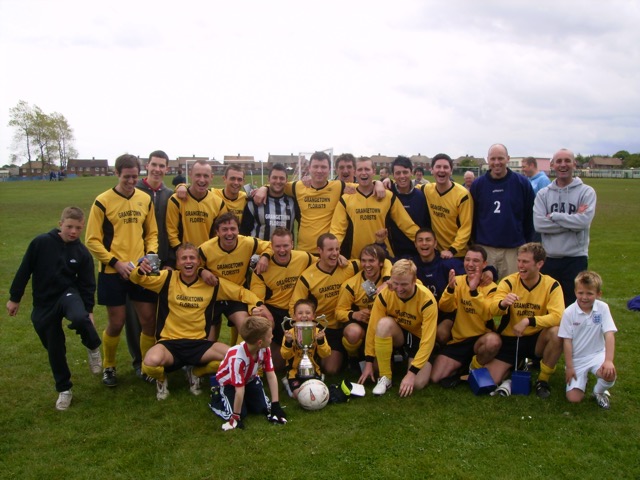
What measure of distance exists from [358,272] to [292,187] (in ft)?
4.38

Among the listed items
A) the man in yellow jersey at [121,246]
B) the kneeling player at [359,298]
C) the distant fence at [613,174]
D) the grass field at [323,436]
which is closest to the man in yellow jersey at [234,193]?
the man in yellow jersey at [121,246]

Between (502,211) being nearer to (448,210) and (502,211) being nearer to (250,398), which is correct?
(448,210)

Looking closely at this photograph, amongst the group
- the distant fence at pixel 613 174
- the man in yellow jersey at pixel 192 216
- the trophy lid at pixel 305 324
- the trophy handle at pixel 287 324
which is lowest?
the trophy handle at pixel 287 324

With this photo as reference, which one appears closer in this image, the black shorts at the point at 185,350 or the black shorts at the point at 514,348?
the black shorts at the point at 185,350

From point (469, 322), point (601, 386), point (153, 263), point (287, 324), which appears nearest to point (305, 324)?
point (287, 324)

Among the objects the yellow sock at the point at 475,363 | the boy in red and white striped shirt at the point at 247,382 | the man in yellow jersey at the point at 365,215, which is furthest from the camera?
the man in yellow jersey at the point at 365,215

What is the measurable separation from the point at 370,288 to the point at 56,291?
2.92m

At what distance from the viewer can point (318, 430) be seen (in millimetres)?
4082

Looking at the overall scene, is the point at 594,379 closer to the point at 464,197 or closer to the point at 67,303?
the point at 464,197

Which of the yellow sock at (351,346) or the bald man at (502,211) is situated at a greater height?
the bald man at (502,211)

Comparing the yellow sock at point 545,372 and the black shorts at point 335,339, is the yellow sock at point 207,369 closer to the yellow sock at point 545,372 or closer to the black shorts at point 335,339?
the black shorts at point 335,339

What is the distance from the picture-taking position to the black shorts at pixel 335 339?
543cm

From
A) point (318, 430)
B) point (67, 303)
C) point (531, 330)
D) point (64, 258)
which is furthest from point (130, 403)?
point (531, 330)

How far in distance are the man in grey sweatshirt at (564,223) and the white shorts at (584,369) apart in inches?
44.0
